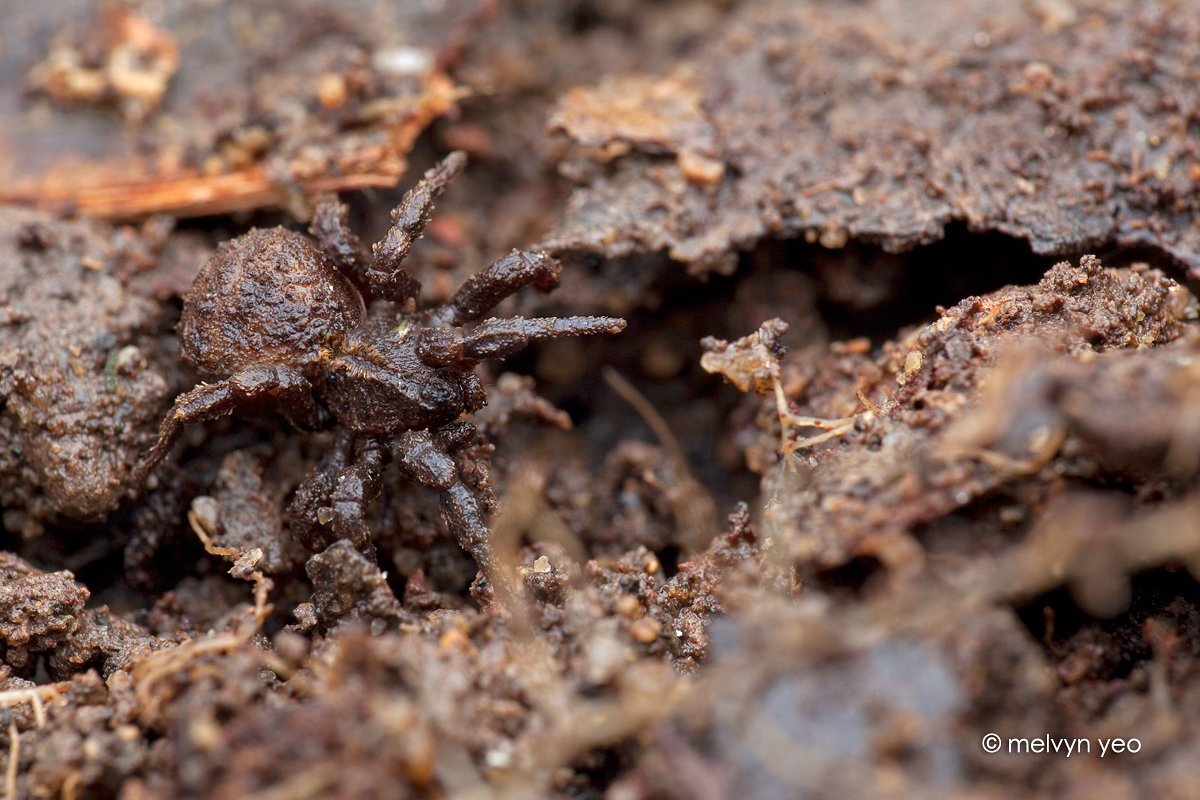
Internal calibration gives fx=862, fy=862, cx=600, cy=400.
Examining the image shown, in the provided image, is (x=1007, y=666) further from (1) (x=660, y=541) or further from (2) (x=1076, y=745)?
(1) (x=660, y=541)

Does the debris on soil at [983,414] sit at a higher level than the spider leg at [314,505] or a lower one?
higher

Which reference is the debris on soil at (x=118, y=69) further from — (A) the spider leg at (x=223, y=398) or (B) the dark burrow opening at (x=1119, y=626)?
(B) the dark burrow opening at (x=1119, y=626)

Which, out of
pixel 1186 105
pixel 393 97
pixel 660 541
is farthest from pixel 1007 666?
pixel 393 97

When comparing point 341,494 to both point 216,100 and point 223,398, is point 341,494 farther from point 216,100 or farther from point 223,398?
point 216,100

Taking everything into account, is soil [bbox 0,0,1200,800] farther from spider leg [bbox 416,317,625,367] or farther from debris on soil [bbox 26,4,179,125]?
spider leg [bbox 416,317,625,367]

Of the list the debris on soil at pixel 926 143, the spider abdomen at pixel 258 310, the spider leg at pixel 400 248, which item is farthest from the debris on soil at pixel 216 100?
the debris on soil at pixel 926 143

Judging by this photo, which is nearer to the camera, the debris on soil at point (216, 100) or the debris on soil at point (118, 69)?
the debris on soil at point (216, 100)

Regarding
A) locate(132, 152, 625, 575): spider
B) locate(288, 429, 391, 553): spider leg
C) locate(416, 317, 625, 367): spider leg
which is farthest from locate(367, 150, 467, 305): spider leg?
locate(288, 429, 391, 553): spider leg
